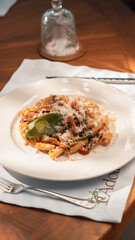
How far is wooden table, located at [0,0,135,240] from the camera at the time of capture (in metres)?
0.88

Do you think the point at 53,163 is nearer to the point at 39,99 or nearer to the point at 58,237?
the point at 58,237

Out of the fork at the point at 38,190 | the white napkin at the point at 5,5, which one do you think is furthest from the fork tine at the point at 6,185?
the white napkin at the point at 5,5

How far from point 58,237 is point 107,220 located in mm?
149

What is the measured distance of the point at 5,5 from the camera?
2.45 m

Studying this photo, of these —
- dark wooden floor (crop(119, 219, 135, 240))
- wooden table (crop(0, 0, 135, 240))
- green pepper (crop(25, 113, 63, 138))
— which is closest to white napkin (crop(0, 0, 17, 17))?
wooden table (crop(0, 0, 135, 240))

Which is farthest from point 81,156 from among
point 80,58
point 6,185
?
point 80,58

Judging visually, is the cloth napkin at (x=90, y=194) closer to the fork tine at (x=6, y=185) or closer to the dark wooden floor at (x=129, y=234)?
the fork tine at (x=6, y=185)

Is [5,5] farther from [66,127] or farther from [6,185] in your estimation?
[6,185]

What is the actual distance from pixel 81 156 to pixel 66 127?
0.47ft

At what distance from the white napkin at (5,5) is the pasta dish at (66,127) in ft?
4.58

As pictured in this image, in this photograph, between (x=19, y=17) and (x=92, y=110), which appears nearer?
(x=92, y=110)

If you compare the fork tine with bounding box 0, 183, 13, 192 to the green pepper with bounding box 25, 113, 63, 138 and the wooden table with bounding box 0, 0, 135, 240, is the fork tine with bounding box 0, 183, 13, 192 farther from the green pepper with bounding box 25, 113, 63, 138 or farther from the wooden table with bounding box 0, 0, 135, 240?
the green pepper with bounding box 25, 113, 63, 138

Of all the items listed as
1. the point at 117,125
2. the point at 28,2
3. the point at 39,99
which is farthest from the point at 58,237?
the point at 28,2

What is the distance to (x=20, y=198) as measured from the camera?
38.6 inches
